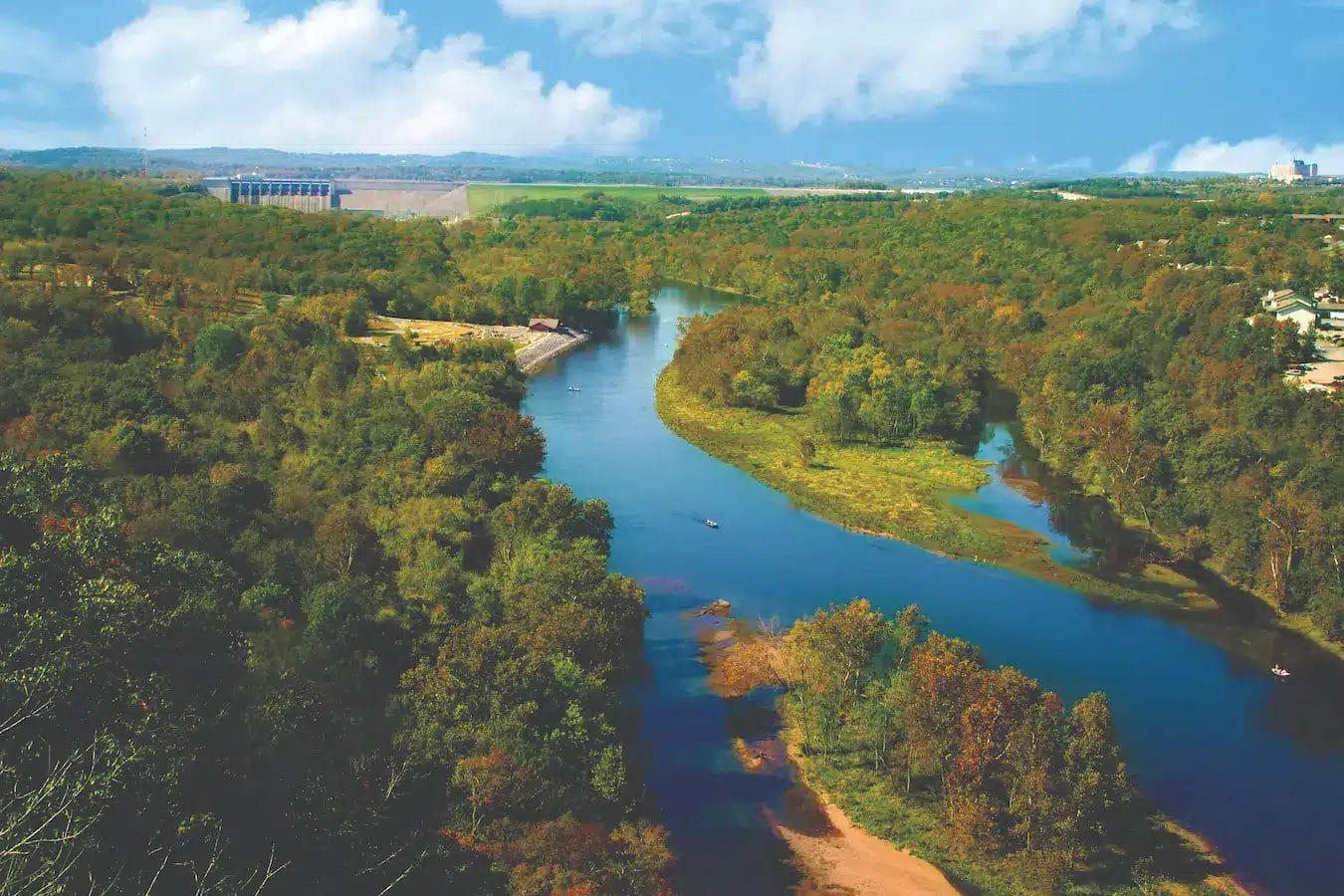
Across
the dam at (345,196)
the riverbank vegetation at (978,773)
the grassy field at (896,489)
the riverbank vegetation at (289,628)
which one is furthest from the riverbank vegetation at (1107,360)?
the dam at (345,196)

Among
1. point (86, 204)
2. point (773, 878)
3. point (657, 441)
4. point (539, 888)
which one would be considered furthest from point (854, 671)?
point (86, 204)

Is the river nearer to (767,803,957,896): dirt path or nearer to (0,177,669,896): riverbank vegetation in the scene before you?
(767,803,957,896): dirt path

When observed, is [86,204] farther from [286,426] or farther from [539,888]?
[539,888]

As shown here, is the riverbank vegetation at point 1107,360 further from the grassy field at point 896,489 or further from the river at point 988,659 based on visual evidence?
the river at point 988,659

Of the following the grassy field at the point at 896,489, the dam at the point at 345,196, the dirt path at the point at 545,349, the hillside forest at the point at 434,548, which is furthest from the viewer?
the dam at the point at 345,196

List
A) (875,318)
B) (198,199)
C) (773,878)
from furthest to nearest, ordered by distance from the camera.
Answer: (198,199), (875,318), (773,878)

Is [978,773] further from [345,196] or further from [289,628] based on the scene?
[345,196]
